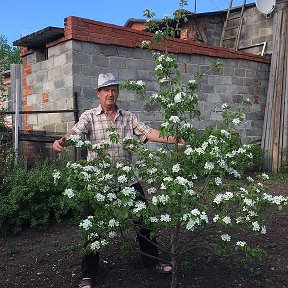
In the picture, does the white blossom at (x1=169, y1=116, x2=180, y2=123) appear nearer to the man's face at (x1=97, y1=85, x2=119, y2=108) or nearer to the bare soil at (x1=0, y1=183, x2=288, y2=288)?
the man's face at (x1=97, y1=85, x2=119, y2=108)

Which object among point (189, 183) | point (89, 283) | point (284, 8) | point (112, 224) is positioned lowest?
point (89, 283)

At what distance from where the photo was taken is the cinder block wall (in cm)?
716

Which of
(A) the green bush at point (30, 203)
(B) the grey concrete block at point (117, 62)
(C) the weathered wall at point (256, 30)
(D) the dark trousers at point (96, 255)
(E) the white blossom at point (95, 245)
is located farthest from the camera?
(C) the weathered wall at point (256, 30)

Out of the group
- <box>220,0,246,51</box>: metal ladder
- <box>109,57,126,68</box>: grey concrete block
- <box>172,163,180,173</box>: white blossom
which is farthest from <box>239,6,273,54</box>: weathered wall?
<box>172,163,180,173</box>: white blossom

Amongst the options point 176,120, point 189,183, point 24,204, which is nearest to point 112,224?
point 189,183

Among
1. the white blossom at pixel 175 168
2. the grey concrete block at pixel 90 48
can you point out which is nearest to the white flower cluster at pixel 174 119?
the white blossom at pixel 175 168

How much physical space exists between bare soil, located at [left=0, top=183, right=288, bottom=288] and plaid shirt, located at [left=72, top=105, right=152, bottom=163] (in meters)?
0.91

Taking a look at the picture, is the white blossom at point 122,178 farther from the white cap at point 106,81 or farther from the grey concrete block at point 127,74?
the grey concrete block at point 127,74

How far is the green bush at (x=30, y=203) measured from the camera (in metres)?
5.44

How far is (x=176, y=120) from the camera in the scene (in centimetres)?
308

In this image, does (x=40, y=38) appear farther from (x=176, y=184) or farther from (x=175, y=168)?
(x=176, y=184)

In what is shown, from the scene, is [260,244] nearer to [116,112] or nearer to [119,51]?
[116,112]

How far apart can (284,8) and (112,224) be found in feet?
25.7

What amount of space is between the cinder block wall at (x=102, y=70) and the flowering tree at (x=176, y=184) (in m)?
3.49
